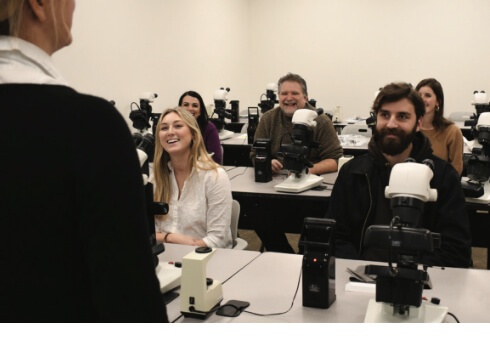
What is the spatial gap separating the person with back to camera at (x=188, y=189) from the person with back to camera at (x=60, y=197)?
1.89 m

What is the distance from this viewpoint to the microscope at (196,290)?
1688mm

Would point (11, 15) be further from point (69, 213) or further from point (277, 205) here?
point (277, 205)

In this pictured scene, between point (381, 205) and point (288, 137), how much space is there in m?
1.90

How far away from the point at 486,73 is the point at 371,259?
6.70 m

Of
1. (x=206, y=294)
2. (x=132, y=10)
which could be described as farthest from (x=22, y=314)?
(x=132, y=10)

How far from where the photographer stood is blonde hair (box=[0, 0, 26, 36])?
2.41 feet

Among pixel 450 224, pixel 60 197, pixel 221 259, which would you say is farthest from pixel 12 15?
pixel 450 224

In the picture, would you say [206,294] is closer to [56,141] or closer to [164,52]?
[56,141]

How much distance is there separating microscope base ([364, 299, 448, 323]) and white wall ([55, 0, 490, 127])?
491 centimetres

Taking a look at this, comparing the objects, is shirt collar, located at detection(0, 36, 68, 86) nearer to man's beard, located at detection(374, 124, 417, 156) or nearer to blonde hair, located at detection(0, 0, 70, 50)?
blonde hair, located at detection(0, 0, 70, 50)

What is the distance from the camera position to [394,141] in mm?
2592

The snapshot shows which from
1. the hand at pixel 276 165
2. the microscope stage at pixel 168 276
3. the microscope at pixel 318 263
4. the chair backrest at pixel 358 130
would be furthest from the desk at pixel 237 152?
the microscope at pixel 318 263

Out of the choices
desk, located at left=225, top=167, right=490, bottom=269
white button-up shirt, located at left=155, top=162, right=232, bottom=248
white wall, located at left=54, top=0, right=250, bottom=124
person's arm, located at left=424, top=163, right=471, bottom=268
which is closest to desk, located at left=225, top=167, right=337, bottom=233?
desk, located at left=225, top=167, right=490, bottom=269

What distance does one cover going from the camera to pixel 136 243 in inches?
29.7
